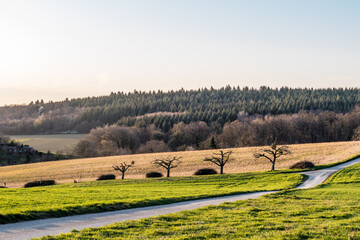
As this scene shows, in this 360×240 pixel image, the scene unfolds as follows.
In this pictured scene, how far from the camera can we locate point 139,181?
53.6 m

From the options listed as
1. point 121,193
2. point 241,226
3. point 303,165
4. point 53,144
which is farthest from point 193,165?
point 53,144

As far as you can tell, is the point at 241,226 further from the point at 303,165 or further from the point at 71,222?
the point at 303,165

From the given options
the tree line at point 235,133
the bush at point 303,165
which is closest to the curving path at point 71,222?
the bush at point 303,165

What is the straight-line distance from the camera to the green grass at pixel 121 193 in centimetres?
2052

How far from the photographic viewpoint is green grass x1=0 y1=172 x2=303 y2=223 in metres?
20.5

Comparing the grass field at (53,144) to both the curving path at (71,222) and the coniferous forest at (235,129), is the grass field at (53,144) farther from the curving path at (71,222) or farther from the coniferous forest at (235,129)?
the curving path at (71,222)

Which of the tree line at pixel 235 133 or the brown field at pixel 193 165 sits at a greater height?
the tree line at pixel 235 133

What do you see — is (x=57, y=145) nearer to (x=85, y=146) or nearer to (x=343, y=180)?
(x=85, y=146)

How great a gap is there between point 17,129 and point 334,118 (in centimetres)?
15199

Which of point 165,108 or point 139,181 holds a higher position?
point 165,108

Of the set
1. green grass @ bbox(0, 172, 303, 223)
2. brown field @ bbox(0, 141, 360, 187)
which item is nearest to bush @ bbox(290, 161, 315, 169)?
brown field @ bbox(0, 141, 360, 187)

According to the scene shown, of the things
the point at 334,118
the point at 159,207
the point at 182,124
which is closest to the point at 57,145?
the point at 182,124

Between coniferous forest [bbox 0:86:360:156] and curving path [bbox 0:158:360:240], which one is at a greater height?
coniferous forest [bbox 0:86:360:156]

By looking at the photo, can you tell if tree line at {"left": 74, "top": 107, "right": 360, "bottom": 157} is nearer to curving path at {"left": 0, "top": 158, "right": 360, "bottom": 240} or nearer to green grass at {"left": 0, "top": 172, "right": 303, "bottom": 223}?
green grass at {"left": 0, "top": 172, "right": 303, "bottom": 223}
